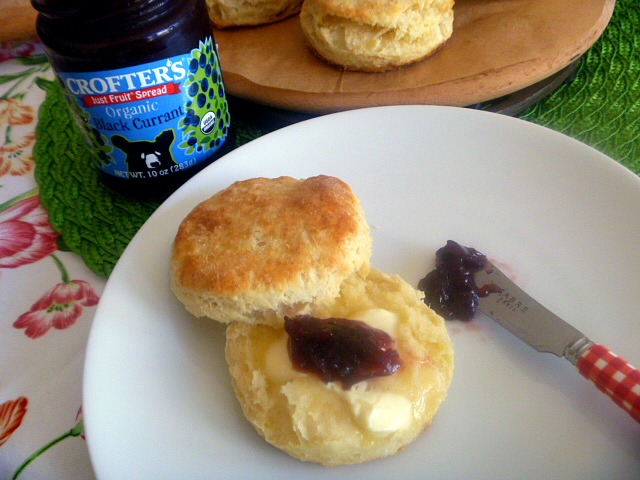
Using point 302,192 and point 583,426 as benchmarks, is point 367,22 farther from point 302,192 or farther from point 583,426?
point 583,426

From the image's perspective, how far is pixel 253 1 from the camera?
2.30 metres

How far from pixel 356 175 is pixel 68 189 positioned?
1058mm

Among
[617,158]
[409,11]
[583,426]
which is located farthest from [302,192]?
[617,158]

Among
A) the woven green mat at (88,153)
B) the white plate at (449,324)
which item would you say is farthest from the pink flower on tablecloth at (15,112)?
the white plate at (449,324)

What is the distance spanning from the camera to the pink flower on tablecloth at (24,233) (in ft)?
5.71

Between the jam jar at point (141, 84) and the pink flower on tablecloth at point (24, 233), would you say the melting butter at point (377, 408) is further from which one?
the pink flower on tablecloth at point (24, 233)

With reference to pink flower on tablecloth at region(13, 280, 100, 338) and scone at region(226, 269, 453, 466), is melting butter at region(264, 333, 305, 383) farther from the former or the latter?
pink flower on tablecloth at region(13, 280, 100, 338)

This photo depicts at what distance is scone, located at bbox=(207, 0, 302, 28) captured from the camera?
231 cm

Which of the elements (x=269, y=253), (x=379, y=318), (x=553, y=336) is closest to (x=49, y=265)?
(x=269, y=253)

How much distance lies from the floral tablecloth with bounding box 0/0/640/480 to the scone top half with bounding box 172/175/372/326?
0.44 m

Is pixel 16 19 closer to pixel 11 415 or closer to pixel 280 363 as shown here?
pixel 11 415

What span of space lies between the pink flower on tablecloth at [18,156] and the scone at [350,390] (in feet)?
4.46

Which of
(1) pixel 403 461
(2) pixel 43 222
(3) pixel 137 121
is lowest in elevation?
(2) pixel 43 222

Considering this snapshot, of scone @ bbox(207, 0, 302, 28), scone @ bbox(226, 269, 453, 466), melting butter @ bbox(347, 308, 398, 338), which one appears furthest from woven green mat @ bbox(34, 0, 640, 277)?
melting butter @ bbox(347, 308, 398, 338)
